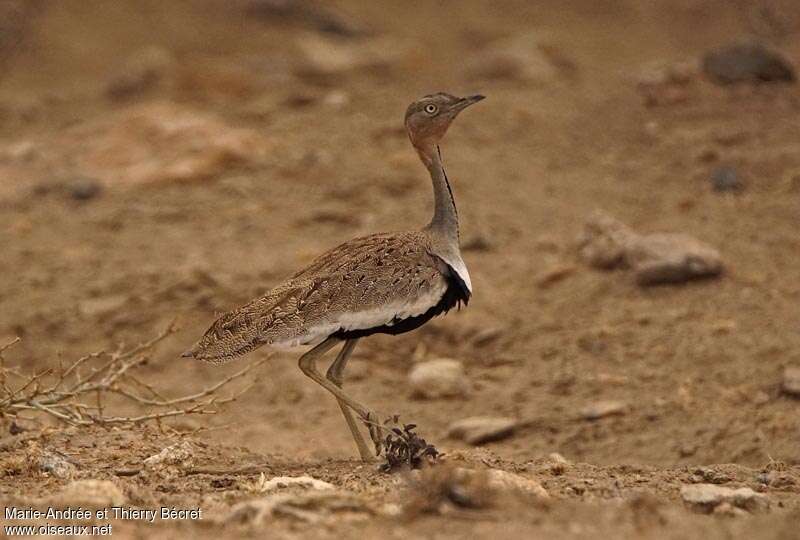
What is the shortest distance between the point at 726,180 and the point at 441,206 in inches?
171

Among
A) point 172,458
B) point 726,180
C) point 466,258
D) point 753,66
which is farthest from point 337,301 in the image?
point 753,66

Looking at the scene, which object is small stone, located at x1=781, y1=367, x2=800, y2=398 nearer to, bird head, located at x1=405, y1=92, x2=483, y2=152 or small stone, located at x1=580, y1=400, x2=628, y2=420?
small stone, located at x1=580, y1=400, x2=628, y2=420

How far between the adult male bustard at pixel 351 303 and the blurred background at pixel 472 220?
3.94 ft

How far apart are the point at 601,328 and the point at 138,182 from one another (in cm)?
411

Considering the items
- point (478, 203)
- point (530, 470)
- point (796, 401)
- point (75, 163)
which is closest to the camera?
point (530, 470)

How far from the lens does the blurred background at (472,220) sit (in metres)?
7.00

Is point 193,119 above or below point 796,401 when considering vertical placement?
above

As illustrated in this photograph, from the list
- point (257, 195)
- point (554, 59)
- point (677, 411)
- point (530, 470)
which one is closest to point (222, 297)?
point (257, 195)

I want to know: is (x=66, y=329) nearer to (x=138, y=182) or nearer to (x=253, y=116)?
(x=138, y=182)

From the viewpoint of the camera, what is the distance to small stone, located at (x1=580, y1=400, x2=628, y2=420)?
22.3 ft

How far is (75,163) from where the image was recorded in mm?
10617

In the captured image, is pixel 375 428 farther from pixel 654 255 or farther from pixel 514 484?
pixel 654 255

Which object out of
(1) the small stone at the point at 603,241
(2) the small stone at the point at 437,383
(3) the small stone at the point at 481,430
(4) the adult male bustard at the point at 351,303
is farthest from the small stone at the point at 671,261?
(4) the adult male bustard at the point at 351,303

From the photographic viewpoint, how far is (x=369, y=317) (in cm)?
514
